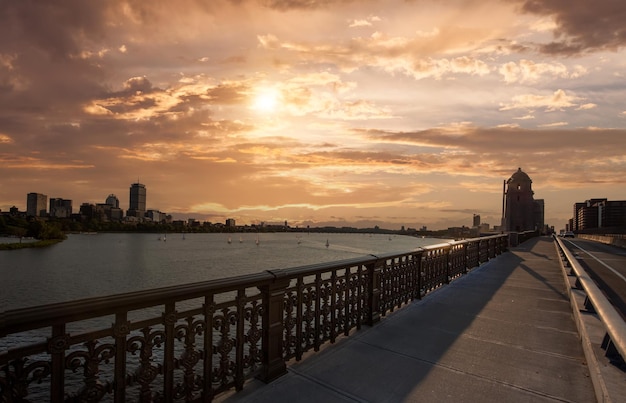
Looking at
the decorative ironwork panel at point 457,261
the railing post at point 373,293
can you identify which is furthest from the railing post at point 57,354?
the decorative ironwork panel at point 457,261

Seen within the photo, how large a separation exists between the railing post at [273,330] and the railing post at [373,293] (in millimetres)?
2184

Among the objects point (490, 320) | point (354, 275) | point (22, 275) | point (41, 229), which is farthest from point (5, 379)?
point (41, 229)

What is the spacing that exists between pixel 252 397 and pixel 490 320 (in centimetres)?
477

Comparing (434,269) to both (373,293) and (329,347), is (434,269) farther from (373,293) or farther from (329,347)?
(329,347)

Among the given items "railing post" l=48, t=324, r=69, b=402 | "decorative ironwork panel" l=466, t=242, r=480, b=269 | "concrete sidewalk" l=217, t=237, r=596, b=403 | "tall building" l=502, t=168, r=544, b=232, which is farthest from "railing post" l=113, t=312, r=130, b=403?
"tall building" l=502, t=168, r=544, b=232

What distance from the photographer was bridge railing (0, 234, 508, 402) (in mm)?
2369

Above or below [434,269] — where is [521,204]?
above

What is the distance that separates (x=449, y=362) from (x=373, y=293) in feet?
5.62

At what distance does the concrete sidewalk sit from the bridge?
0.8 inches

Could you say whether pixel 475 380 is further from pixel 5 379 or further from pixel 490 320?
pixel 5 379

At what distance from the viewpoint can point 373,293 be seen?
6047 millimetres

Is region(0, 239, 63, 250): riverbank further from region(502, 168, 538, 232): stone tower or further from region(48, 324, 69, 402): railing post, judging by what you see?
region(48, 324, 69, 402): railing post

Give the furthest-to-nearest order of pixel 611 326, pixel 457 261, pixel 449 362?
pixel 457 261 < pixel 449 362 < pixel 611 326

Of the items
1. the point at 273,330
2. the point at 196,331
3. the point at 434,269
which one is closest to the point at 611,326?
the point at 273,330
